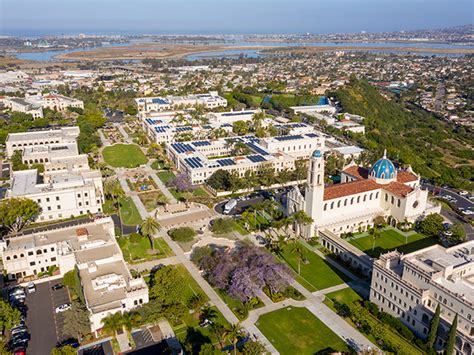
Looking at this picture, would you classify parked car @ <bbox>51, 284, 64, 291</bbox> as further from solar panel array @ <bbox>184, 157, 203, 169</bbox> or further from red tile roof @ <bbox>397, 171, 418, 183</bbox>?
red tile roof @ <bbox>397, 171, 418, 183</bbox>

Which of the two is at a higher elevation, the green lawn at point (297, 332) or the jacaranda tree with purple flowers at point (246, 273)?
the jacaranda tree with purple flowers at point (246, 273)

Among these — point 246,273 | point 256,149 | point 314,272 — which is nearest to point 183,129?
point 256,149

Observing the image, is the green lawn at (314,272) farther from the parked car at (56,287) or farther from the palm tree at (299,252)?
the parked car at (56,287)

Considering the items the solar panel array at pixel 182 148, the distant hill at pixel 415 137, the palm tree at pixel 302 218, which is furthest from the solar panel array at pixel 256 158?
the distant hill at pixel 415 137

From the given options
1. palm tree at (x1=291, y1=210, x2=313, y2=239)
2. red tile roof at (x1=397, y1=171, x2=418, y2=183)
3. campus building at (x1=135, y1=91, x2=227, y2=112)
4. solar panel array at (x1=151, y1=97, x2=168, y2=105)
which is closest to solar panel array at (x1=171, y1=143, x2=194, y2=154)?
palm tree at (x1=291, y1=210, x2=313, y2=239)

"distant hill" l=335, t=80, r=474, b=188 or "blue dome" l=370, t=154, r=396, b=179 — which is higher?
"blue dome" l=370, t=154, r=396, b=179

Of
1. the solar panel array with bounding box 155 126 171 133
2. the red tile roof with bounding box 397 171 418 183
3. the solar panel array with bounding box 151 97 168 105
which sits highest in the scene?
the solar panel array with bounding box 151 97 168 105

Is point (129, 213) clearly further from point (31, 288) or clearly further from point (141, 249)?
point (31, 288)
